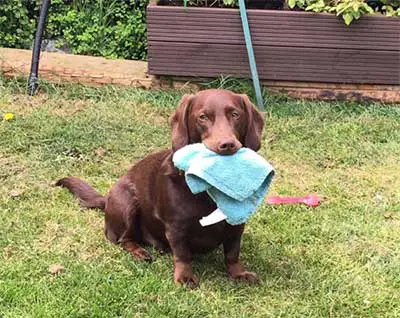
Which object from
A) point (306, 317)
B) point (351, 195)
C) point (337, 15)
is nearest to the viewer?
point (306, 317)

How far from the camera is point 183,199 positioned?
3383 millimetres

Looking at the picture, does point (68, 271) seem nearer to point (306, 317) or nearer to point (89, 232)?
point (89, 232)

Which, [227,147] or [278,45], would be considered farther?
[278,45]

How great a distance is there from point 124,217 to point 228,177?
86cm

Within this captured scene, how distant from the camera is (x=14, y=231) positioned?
3.97 metres

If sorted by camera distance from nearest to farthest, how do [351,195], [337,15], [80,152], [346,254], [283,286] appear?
[283,286] < [346,254] < [351,195] < [80,152] < [337,15]

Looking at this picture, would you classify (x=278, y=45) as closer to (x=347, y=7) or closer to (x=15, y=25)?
(x=347, y=7)

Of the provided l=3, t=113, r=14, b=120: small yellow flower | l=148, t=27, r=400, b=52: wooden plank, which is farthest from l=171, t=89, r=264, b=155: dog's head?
l=148, t=27, r=400, b=52: wooden plank

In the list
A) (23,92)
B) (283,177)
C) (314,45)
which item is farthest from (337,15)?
(23,92)

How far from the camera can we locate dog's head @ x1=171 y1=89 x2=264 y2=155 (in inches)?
124

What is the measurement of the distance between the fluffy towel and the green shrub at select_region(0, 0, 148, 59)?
12.5 feet

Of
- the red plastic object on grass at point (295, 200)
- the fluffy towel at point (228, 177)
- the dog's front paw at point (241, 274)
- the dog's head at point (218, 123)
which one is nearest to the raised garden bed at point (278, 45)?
the red plastic object on grass at point (295, 200)

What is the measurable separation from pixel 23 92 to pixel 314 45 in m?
2.33

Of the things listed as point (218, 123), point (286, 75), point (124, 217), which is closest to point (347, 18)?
point (286, 75)
